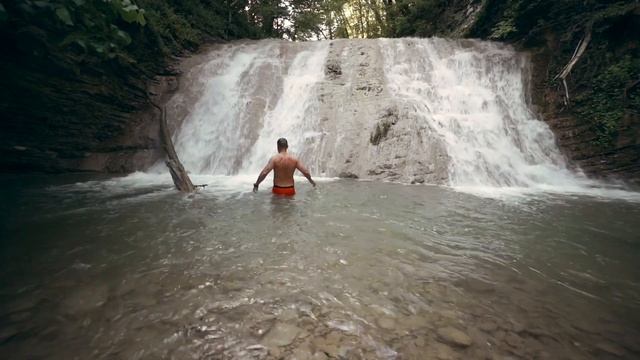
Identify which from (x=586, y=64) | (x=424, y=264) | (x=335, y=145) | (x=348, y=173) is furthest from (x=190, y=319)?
(x=586, y=64)

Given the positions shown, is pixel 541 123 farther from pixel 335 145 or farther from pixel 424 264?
pixel 424 264

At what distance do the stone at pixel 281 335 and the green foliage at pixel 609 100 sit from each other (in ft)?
33.7

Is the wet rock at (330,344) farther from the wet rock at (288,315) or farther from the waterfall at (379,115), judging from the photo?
the waterfall at (379,115)

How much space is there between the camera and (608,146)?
9.02m

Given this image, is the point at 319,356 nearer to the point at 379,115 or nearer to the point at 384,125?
the point at 384,125

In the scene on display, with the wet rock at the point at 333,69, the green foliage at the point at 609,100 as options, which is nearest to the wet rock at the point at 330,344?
the green foliage at the point at 609,100

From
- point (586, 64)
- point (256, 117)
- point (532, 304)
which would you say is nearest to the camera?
point (532, 304)

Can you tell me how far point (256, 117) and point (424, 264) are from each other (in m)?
8.57

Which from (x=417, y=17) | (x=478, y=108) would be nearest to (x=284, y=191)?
(x=478, y=108)

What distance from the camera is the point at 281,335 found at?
2375mm

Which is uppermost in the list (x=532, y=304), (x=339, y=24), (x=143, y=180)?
(x=339, y=24)

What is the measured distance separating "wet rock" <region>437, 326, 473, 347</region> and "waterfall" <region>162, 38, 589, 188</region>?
6.11 m

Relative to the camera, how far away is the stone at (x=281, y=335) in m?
2.29

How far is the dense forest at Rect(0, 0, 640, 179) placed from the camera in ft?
21.6
